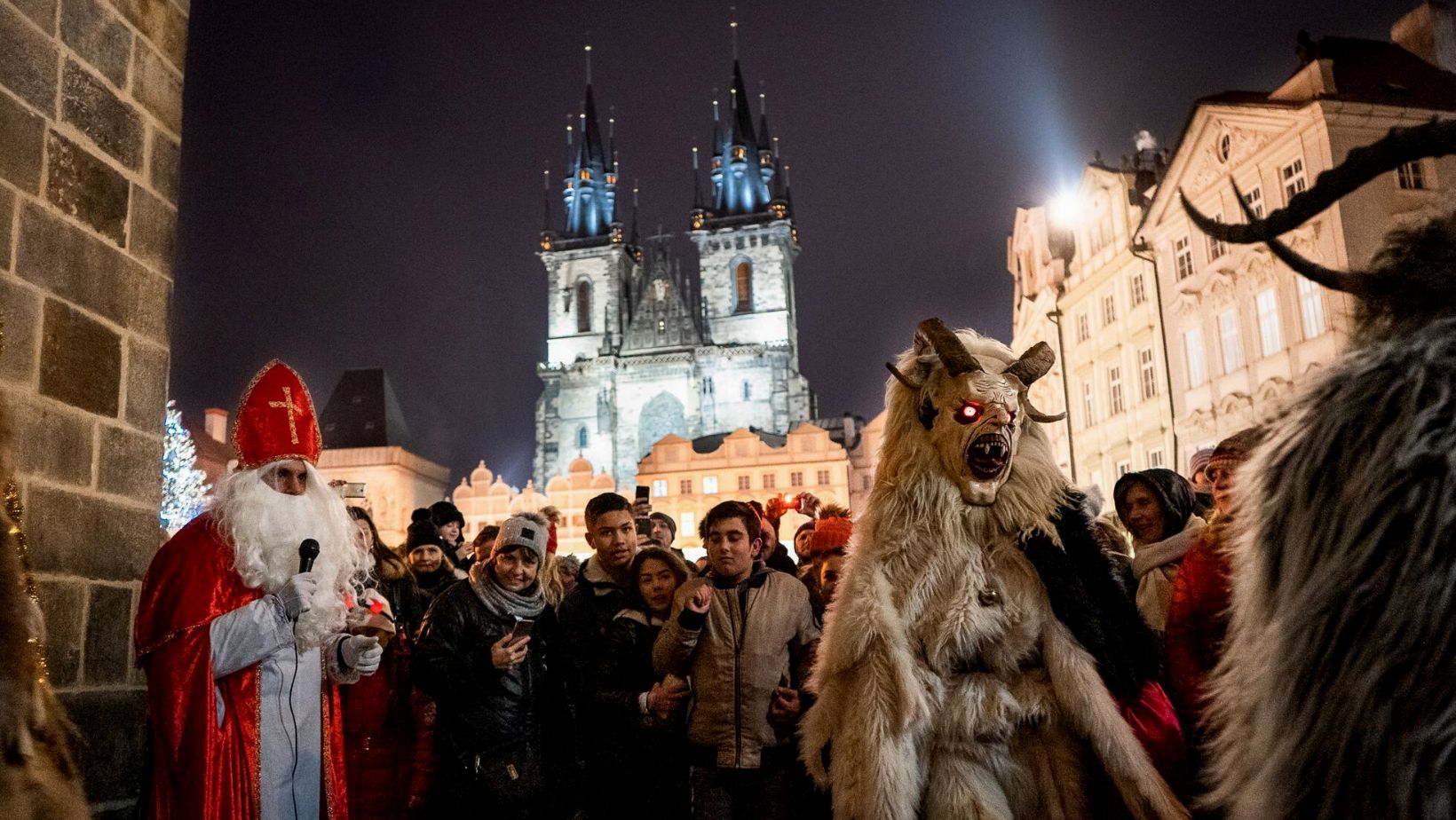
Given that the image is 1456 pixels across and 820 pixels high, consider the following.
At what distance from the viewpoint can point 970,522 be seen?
3.11 metres

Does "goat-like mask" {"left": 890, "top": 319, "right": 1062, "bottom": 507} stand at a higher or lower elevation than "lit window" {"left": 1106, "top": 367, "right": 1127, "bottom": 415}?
lower

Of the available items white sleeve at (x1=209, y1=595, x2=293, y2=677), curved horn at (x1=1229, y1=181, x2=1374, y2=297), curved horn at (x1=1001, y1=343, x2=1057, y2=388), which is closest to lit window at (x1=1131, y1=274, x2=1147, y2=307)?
curved horn at (x1=1001, y1=343, x2=1057, y2=388)

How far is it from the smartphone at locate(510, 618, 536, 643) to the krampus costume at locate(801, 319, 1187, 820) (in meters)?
1.37

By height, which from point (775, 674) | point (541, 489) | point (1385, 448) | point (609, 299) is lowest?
point (775, 674)

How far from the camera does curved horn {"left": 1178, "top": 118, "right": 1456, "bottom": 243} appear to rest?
1.22 meters

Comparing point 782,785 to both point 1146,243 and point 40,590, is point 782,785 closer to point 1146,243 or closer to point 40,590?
point 40,590

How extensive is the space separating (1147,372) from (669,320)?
48.9 m

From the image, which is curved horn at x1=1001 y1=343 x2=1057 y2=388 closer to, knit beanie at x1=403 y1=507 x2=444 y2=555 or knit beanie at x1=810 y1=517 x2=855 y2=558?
knit beanie at x1=810 y1=517 x2=855 y2=558

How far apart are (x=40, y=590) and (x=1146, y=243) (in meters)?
23.1

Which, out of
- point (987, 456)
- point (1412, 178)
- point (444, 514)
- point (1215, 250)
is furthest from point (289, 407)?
point (1215, 250)

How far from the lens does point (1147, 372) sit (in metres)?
22.5

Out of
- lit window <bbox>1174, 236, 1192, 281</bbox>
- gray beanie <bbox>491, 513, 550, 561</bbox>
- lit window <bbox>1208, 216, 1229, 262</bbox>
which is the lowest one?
gray beanie <bbox>491, 513, 550, 561</bbox>

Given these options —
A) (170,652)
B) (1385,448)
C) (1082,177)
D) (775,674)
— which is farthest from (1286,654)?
(1082,177)

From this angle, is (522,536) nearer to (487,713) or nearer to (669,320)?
(487,713)
